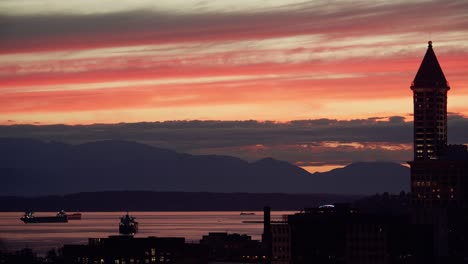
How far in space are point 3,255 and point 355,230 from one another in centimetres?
5177

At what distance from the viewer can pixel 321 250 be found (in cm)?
19388

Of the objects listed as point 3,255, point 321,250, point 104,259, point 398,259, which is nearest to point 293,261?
point 321,250

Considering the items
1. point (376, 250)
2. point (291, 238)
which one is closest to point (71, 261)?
point (291, 238)

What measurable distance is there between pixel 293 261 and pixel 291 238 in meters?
5.23

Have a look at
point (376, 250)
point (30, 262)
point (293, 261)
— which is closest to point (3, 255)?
point (30, 262)

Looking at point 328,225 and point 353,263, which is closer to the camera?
point 353,263

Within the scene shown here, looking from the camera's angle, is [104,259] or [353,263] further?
[104,259]

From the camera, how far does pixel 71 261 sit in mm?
199875

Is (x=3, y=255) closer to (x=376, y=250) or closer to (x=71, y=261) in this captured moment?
(x=71, y=261)

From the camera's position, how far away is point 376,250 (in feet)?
607

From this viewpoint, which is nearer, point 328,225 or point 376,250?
point 376,250

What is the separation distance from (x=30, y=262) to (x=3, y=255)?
4078 millimetres

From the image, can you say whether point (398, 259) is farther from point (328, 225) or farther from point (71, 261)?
point (71, 261)

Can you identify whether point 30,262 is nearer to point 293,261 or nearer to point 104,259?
point 104,259
